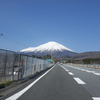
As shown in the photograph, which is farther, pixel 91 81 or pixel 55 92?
pixel 91 81

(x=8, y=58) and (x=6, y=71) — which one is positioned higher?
(x=8, y=58)

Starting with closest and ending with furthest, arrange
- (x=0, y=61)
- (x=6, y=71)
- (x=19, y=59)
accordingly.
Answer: (x=0, y=61)
(x=6, y=71)
(x=19, y=59)

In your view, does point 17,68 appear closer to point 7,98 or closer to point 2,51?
point 2,51

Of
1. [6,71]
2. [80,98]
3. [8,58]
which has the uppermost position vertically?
[8,58]

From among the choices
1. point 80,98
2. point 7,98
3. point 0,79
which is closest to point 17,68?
point 0,79

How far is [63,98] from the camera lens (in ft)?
19.4

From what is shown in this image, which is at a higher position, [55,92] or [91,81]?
[91,81]

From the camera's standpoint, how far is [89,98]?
19.5ft

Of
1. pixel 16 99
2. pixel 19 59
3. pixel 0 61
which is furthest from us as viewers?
pixel 19 59

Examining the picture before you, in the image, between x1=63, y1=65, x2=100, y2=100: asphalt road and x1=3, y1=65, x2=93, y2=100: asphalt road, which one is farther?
x1=63, y1=65, x2=100, y2=100: asphalt road

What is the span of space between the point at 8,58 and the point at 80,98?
18.2 ft

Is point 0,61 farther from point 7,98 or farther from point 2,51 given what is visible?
point 7,98

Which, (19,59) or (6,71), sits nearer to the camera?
(6,71)

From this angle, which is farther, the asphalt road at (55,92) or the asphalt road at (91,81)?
the asphalt road at (91,81)
